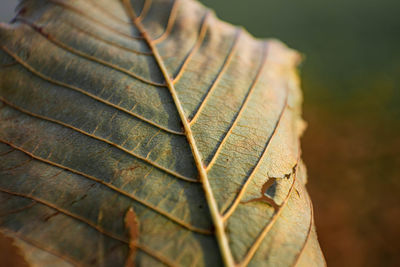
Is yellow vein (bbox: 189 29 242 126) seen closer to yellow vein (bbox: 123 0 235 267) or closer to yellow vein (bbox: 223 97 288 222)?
yellow vein (bbox: 123 0 235 267)

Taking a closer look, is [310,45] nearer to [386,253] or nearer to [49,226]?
[386,253]

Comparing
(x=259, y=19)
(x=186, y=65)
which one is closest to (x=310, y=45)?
(x=259, y=19)

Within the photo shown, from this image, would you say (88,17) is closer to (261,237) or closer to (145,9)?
(145,9)

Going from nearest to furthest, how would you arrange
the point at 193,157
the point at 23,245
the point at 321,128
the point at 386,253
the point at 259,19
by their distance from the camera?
the point at 23,245 < the point at 193,157 < the point at 386,253 < the point at 321,128 < the point at 259,19

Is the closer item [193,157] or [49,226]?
[49,226]

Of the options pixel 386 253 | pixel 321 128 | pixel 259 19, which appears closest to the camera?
pixel 386 253

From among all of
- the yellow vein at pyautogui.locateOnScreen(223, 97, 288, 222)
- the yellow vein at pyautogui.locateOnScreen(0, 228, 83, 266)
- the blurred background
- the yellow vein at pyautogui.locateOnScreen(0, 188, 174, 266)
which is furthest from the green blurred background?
the yellow vein at pyautogui.locateOnScreen(0, 228, 83, 266)

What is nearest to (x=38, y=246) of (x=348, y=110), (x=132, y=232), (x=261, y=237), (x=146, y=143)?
(x=132, y=232)

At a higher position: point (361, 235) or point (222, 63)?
point (222, 63)
